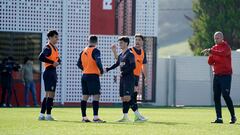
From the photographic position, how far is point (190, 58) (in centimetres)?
3784

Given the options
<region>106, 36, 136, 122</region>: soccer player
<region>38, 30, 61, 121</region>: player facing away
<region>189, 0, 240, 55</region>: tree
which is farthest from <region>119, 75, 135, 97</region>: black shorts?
<region>189, 0, 240, 55</region>: tree

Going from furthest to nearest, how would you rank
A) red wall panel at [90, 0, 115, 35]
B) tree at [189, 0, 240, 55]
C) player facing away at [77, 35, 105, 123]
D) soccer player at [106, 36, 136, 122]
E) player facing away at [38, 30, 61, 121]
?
1. tree at [189, 0, 240, 55]
2. red wall panel at [90, 0, 115, 35]
3. player facing away at [38, 30, 61, 121]
4. soccer player at [106, 36, 136, 122]
5. player facing away at [77, 35, 105, 123]

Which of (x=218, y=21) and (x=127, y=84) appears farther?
(x=218, y=21)

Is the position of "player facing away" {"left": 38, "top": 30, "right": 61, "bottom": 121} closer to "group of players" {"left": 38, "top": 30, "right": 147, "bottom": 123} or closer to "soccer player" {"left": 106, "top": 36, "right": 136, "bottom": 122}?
"group of players" {"left": 38, "top": 30, "right": 147, "bottom": 123}

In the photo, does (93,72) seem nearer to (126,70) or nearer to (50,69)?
(126,70)

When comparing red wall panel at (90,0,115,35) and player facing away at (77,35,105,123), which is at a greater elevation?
red wall panel at (90,0,115,35)

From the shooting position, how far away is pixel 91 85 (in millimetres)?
19844

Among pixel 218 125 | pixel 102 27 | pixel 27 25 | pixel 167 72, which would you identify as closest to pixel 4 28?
pixel 27 25

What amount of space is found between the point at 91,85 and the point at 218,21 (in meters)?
34.8

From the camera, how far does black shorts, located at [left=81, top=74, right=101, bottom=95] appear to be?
19.8m

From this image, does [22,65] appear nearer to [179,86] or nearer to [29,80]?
[29,80]

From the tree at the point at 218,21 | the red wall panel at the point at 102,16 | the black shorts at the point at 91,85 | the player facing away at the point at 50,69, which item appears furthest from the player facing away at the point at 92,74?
the tree at the point at 218,21

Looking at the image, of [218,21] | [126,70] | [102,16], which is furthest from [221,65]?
[218,21]

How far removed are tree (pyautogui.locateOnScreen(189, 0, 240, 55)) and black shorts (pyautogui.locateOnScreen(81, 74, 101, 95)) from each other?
112 feet
